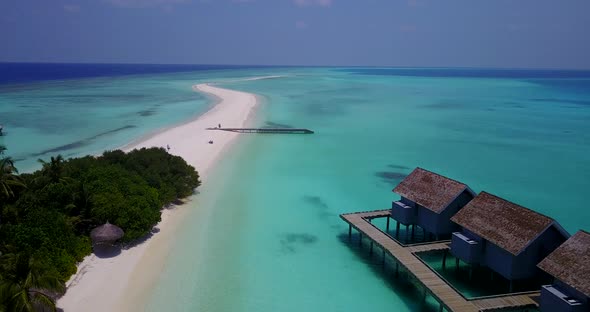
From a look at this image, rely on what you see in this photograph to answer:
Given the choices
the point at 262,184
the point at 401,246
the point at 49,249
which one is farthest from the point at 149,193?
the point at 401,246

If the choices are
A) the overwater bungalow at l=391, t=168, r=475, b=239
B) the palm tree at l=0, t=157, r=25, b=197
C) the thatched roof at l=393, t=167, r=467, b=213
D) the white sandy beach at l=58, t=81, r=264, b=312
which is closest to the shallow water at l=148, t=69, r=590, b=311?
the white sandy beach at l=58, t=81, r=264, b=312

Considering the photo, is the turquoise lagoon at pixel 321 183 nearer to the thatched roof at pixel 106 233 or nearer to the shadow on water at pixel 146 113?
the shadow on water at pixel 146 113

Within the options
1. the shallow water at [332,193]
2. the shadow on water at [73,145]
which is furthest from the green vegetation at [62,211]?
the shadow on water at [73,145]

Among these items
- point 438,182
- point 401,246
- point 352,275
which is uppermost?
point 438,182

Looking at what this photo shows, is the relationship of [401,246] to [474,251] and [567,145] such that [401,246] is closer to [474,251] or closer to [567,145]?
[474,251]

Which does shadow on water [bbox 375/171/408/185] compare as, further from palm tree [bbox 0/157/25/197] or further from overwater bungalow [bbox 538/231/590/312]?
palm tree [bbox 0/157/25/197]

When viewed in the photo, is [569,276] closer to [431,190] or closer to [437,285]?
[437,285]
